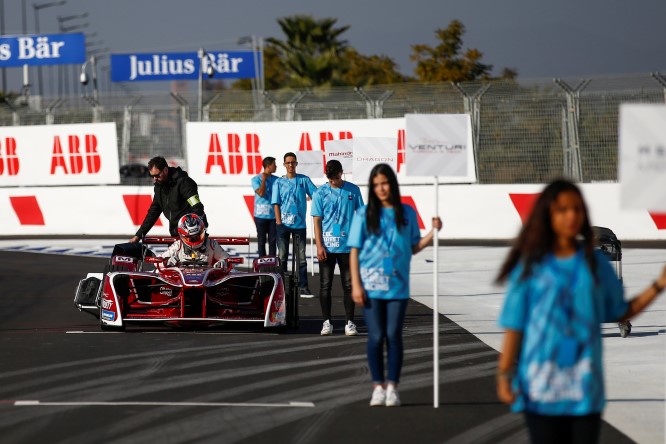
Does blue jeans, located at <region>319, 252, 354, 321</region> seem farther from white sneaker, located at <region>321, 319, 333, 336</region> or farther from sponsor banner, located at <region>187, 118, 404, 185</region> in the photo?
sponsor banner, located at <region>187, 118, 404, 185</region>

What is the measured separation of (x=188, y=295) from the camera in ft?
43.5

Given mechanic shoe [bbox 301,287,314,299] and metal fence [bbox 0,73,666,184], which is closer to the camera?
mechanic shoe [bbox 301,287,314,299]

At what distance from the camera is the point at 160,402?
9.15m

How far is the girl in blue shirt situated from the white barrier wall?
68.5 ft

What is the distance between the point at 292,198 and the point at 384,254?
27.2 feet

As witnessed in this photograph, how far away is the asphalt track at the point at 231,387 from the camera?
8.12 m

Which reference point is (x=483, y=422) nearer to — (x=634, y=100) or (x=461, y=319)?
(x=461, y=319)

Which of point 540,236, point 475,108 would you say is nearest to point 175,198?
point 540,236

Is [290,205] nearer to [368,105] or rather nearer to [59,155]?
[368,105]

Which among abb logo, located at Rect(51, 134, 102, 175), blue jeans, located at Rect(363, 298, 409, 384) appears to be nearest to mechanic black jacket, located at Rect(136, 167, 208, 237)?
blue jeans, located at Rect(363, 298, 409, 384)

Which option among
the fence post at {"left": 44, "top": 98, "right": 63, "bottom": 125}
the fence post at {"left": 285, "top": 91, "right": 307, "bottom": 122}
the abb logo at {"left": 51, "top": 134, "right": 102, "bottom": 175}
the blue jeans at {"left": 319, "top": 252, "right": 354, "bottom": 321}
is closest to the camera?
the blue jeans at {"left": 319, "top": 252, "right": 354, "bottom": 321}

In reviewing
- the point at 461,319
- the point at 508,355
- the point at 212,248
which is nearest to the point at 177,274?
the point at 212,248

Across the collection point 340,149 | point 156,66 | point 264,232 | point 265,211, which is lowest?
point 264,232

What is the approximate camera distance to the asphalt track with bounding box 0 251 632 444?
8.12 m
